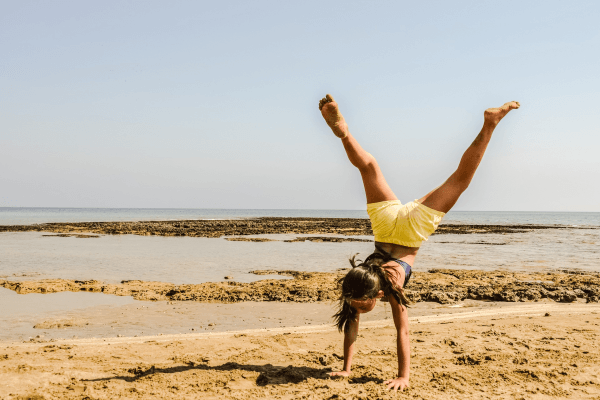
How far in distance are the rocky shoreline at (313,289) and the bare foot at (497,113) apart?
5.79 metres

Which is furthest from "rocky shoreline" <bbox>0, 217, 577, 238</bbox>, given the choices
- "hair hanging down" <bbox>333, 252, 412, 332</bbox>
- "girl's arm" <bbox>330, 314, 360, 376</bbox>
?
"hair hanging down" <bbox>333, 252, 412, 332</bbox>

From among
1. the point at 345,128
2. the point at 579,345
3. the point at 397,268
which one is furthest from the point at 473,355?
the point at 345,128

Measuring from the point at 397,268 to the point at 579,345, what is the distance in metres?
3.42

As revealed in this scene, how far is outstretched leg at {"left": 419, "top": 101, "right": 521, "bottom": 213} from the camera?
4.06 meters

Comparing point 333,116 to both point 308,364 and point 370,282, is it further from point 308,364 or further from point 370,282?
point 308,364

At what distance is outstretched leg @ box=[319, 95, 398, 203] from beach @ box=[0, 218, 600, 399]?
6.13 ft

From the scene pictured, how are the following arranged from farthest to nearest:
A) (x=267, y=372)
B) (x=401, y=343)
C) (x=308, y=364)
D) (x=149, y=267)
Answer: (x=149, y=267)
(x=308, y=364)
(x=267, y=372)
(x=401, y=343)

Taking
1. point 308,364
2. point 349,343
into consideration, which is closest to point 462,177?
point 349,343

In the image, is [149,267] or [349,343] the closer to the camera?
[349,343]

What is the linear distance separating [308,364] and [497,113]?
3394 millimetres

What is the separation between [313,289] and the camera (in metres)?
10.1

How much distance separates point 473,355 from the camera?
17.0 ft

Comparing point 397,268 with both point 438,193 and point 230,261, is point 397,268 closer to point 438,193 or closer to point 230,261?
point 438,193

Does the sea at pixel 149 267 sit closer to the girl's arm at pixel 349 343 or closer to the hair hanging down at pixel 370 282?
the girl's arm at pixel 349 343
